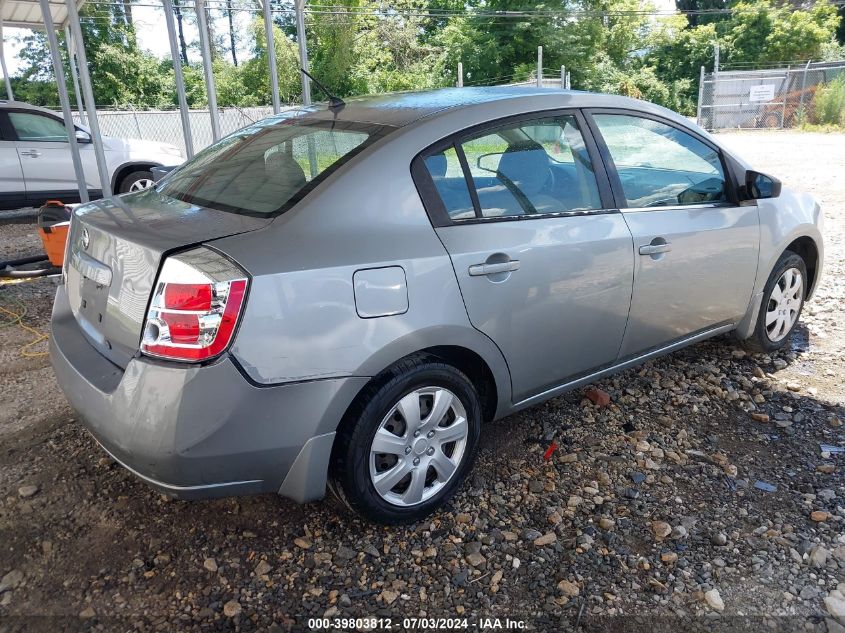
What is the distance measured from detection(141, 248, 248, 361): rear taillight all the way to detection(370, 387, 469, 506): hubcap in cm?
68

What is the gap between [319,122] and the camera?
9.48 ft

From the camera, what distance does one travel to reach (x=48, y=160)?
9.67 metres

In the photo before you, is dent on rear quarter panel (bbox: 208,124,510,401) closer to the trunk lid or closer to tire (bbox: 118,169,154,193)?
the trunk lid

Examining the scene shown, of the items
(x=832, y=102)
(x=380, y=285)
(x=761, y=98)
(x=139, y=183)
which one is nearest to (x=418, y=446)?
(x=380, y=285)

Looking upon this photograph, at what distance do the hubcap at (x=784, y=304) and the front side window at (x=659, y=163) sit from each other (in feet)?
2.77

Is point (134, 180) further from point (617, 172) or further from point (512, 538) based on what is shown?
point (512, 538)

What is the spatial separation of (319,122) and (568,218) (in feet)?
3.78

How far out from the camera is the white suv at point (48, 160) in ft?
30.9

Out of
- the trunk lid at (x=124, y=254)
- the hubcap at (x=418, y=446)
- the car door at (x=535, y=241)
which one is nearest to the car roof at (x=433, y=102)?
the car door at (x=535, y=241)

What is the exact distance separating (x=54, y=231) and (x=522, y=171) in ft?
15.8

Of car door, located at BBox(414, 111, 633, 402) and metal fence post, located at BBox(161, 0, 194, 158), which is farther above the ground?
metal fence post, located at BBox(161, 0, 194, 158)

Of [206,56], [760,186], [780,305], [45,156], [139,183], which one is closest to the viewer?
[760,186]

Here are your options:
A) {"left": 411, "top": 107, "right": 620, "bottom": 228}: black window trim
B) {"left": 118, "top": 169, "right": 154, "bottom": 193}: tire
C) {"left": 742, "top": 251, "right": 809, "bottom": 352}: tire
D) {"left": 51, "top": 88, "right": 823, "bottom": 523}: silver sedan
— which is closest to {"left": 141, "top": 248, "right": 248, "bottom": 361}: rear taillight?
{"left": 51, "top": 88, "right": 823, "bottom": 523}: silver sedan

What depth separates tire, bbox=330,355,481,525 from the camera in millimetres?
2342
